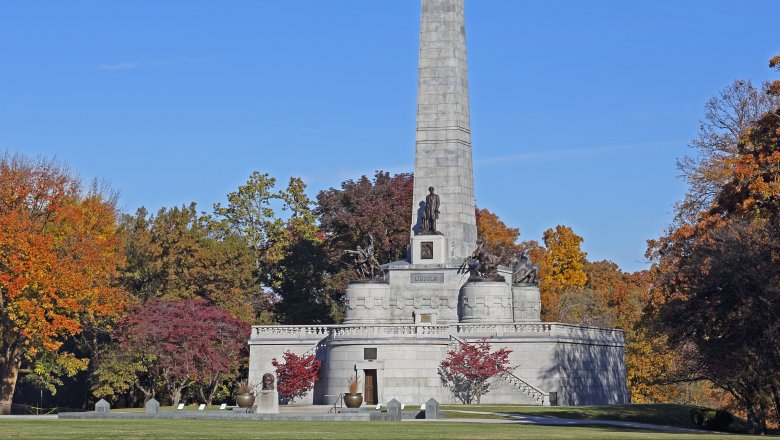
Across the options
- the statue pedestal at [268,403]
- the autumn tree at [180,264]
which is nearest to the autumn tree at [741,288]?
the statue pedestal at [268,403]

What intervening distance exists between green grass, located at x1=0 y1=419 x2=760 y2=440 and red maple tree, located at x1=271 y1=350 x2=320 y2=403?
2116 centimetres

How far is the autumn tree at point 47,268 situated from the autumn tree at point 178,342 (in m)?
1.83

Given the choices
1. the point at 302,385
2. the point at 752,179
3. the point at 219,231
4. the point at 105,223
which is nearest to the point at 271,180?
the point at 219,231

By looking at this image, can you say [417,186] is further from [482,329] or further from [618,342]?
[618,342]

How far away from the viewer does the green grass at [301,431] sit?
2895cm

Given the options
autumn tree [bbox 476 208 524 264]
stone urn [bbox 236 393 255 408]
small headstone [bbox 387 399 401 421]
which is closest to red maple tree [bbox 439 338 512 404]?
stone urn [bbox 236 393 255 408]

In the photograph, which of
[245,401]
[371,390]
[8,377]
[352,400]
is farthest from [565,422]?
[8,377]

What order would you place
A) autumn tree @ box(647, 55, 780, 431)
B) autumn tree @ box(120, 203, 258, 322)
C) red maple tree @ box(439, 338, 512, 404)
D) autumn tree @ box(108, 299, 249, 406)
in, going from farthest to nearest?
1. autumn tree @ box(120, 203, 258, 322)
2. autumn tree @ box(108, 299, 249, 406)
3. red maple tree @ box(439, 338, 512, 404)
4. autumn tree @ box(647, 55, 780, 431)

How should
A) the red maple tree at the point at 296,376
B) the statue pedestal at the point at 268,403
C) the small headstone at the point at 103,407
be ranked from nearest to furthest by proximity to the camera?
1. the small headstone at the point at 103,407
2. the statue pedestal at the point at 268,403
3. the red maple tree at the point at 296,376

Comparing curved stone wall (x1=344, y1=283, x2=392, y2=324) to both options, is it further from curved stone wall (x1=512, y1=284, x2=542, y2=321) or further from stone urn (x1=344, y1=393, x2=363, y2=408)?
stone urn (x1=344, y1=393, x2=363, y2=408)

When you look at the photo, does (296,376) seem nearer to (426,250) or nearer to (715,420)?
(426,250)

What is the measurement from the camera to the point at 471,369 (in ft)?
183

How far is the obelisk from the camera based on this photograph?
209 feet

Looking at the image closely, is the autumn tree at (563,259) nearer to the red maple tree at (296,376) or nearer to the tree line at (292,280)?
the tree line at (292,280)
